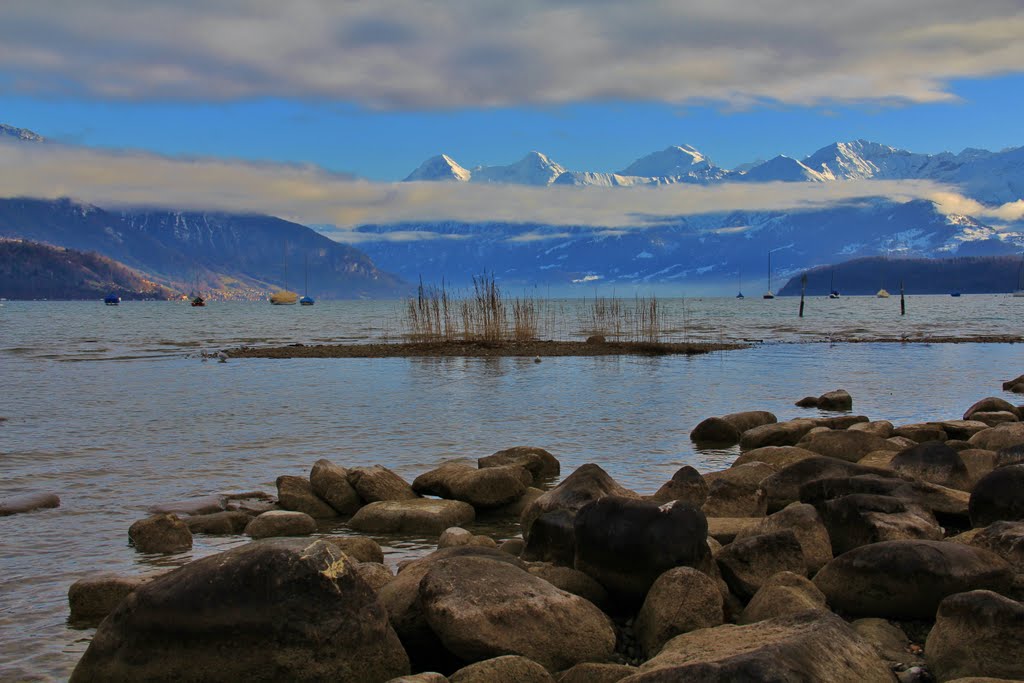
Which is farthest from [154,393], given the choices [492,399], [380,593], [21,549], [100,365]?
[380,593]

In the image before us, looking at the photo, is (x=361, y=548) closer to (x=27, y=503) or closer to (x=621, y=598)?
(x=621, y=598)

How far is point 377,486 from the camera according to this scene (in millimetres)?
12914

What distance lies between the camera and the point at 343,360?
144ft

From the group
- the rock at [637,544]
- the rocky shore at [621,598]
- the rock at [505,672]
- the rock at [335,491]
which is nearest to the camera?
the rock at [505,672]

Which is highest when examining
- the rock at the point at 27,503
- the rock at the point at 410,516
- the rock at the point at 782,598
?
the rock at the point at 782,598

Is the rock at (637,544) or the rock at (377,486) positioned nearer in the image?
the rock at (637,544)

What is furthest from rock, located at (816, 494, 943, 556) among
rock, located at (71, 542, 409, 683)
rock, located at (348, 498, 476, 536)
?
rock, located at (71, 542, 409, 683)

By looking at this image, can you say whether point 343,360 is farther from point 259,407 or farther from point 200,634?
point 200,634

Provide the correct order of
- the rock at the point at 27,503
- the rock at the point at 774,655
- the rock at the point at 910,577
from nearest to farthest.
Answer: the rock at the point at 774,655 < the rock at the point at 910,577 < the rock at the point at 27,503

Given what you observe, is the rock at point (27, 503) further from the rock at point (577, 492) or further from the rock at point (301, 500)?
the rock at point (577, 492)

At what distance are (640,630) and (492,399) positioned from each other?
1991cm

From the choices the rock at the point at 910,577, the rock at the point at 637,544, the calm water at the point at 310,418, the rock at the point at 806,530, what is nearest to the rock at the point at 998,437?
the calm water at the point at 310,418

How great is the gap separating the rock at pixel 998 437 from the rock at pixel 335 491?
32.9ft

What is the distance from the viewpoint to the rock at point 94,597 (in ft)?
27.5
